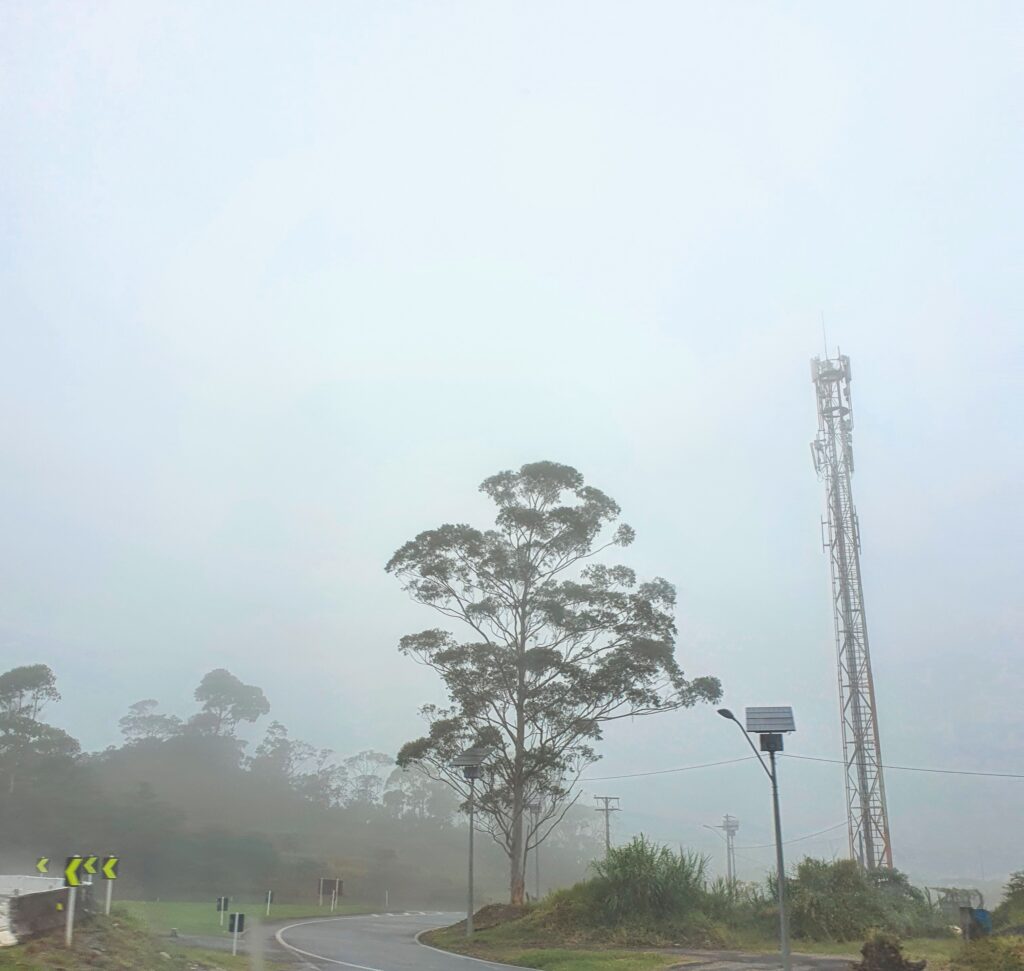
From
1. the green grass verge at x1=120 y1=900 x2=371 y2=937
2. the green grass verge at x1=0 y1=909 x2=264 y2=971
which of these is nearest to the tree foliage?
the green grass verge at x1=120 y1=900 x2=371 y2=937

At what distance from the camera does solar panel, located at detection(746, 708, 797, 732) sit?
21.2m

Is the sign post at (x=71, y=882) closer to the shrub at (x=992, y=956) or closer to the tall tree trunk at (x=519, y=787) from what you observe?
the shrub at (x=992, y=956)

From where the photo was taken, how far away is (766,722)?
840 inches

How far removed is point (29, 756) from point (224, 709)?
1810 centimetres

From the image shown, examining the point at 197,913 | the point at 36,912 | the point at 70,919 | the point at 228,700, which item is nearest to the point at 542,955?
the point at 70,919

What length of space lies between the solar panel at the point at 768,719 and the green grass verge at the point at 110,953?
11705 millimetres

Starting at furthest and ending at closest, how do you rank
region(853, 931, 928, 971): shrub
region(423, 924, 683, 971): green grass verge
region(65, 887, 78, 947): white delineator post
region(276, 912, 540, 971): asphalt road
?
region(423, 924, 683, 971): green grass verge < region(276, 912, 540, 971): asphalt road < region(853, 931, 928, 971): shrub < region(65, 887, 78, 947): white delineator post

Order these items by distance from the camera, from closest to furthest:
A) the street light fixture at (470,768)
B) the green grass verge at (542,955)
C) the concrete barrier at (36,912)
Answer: the concrete barrier at (36,912) < the green grass verge at (542,955) < the street light fixture at (470,768)

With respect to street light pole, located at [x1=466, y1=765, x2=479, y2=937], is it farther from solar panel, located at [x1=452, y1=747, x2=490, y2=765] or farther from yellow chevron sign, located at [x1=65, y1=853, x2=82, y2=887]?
yellow chevron sign, located at [x1=65, y1=853, x2=82, y2=887]

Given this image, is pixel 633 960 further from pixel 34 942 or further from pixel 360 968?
pixel 34 942

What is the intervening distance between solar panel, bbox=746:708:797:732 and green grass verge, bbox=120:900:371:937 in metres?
13.4

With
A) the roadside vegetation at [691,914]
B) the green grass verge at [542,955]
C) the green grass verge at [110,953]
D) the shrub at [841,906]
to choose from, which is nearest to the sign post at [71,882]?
the green grass verge at [110,953]

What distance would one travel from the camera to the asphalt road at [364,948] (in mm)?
20938

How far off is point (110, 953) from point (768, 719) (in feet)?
45.5
